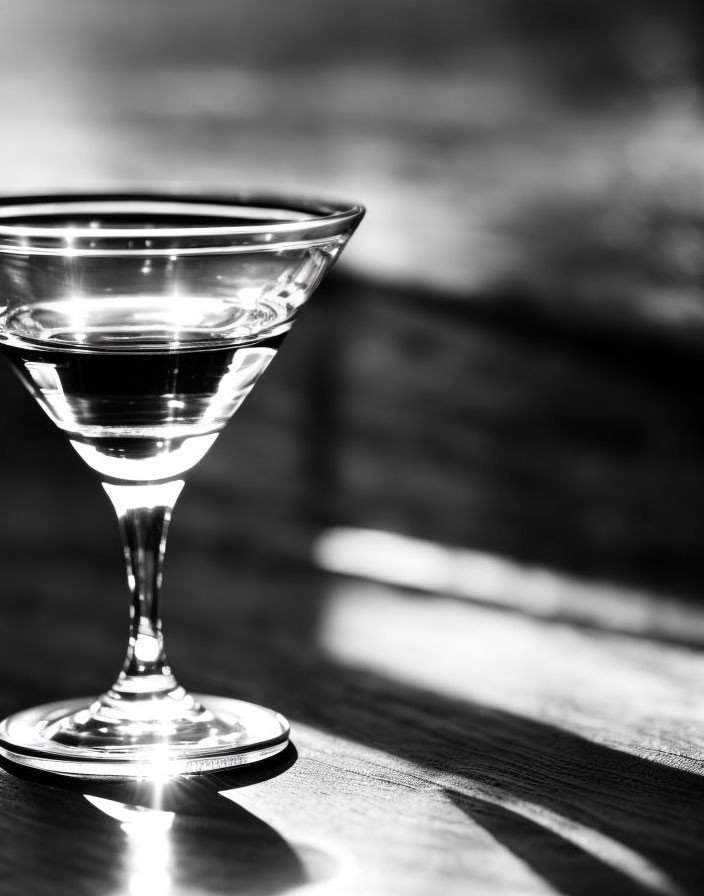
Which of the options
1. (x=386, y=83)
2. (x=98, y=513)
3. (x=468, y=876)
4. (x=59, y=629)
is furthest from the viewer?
(x=386, y=83)

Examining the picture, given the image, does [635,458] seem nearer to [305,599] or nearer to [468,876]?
[305,599]

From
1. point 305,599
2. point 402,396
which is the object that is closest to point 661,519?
point 402,396

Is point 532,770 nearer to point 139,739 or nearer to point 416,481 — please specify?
point 139,739

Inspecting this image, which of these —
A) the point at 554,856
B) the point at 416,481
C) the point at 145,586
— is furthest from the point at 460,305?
the point at 554,856

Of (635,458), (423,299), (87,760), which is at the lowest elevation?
(87,760)

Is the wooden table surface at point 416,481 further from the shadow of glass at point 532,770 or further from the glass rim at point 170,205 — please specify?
the glass rim at point 170,205

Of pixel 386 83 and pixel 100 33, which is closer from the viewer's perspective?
pixel 386 83

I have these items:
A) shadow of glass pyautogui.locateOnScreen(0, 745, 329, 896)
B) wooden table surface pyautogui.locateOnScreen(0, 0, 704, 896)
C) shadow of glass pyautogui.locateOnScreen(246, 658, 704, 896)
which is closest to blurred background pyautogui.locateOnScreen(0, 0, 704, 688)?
wooden table surface pyautogui.locateOnScreen(0, 0, 704, 896)

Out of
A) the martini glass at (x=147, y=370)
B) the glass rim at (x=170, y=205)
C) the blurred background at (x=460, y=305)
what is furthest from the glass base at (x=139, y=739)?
the blurred background at (x=460, y=305)
